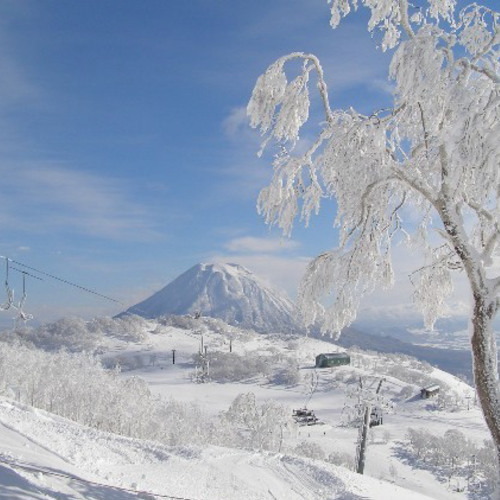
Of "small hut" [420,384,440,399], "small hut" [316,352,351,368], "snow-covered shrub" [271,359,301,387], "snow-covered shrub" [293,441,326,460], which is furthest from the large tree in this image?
"small hut" [316,352,351,368]

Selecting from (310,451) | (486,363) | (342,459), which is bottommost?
(342,459)

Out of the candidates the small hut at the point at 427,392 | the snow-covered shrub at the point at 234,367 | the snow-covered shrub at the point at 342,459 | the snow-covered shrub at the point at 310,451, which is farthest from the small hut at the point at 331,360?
the snow-covered shrub at the point at 310,451

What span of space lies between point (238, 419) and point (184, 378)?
58.0 m

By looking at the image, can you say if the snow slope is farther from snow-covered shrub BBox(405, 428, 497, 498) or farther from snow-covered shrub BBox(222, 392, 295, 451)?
snow-covered shrub BBox(405, 428, 497, 498)

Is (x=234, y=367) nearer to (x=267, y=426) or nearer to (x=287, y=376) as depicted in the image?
(x=287, y=376)

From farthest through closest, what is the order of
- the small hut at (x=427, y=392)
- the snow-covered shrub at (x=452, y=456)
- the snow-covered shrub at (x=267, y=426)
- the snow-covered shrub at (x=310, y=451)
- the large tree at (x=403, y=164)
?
the small hut at (x=427, y=392), the snow-covered shrub at (x=452, y=456), the snow-covered shrub at (x=310, y=451), the snow-covered shrub at (x=267, y=426), the large tree at (x=403, y=164)

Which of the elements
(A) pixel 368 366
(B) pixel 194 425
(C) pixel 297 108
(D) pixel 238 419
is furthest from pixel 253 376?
(C) pixel 297 108

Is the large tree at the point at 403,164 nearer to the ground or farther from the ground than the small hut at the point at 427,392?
farther from the ground

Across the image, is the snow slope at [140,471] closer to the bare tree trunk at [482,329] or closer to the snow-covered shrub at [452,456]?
the bare tree trunk at [482,329]

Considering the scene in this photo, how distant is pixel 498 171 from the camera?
5531 millimetres

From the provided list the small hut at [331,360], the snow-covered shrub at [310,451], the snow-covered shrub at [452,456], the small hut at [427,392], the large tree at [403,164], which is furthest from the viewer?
the small hut at [331,360]

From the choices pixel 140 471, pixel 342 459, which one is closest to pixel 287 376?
pixel 342 459

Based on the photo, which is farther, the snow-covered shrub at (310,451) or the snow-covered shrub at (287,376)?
the snow-covered shrub at (287,376)

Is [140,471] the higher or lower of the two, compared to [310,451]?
higher
